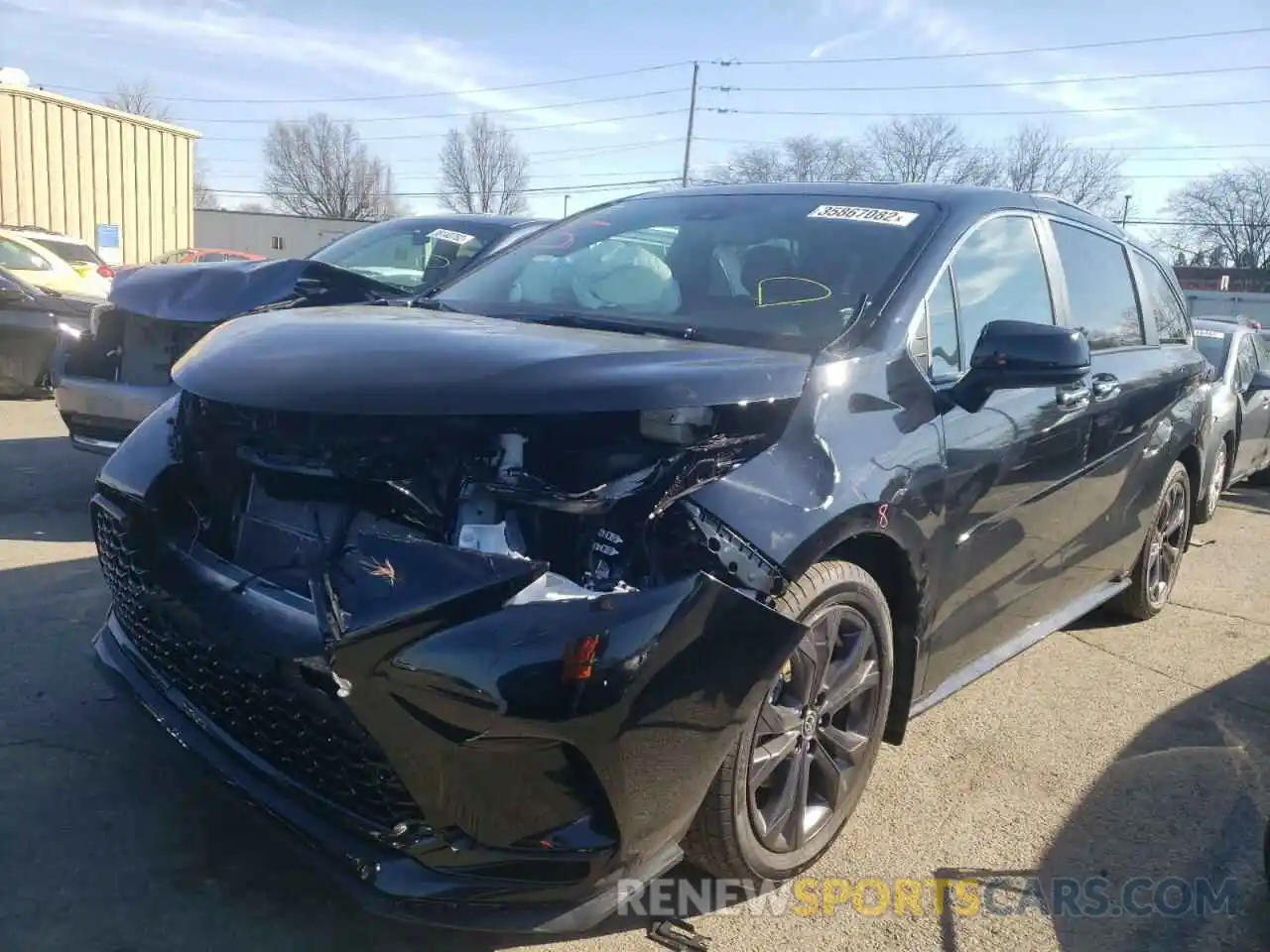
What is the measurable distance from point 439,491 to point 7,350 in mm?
7810

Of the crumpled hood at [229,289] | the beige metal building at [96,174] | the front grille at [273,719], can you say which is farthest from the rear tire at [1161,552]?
the beige metal building at [96,174]

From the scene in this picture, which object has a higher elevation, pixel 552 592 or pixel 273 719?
pixel 552 592

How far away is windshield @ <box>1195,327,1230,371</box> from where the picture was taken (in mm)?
8141

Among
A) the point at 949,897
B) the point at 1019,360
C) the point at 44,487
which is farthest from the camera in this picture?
the point at 44,487

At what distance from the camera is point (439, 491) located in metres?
2.26

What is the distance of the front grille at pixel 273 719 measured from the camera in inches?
82.7

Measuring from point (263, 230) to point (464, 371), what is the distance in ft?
174

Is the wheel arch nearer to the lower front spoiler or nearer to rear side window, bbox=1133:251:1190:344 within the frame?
the lower front spoiler

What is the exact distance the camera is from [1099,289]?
422cm

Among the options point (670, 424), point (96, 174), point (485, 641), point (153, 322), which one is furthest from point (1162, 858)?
point (96, 174)

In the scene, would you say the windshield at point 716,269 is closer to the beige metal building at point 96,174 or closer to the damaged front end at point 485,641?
the damaged front end at point 485,641

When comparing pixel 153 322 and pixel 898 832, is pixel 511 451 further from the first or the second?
pixel 153 322

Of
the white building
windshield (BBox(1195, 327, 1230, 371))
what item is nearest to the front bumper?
windshield (BBox(1195, 327, 1230, 371))

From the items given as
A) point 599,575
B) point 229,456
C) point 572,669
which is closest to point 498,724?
point 572,669
